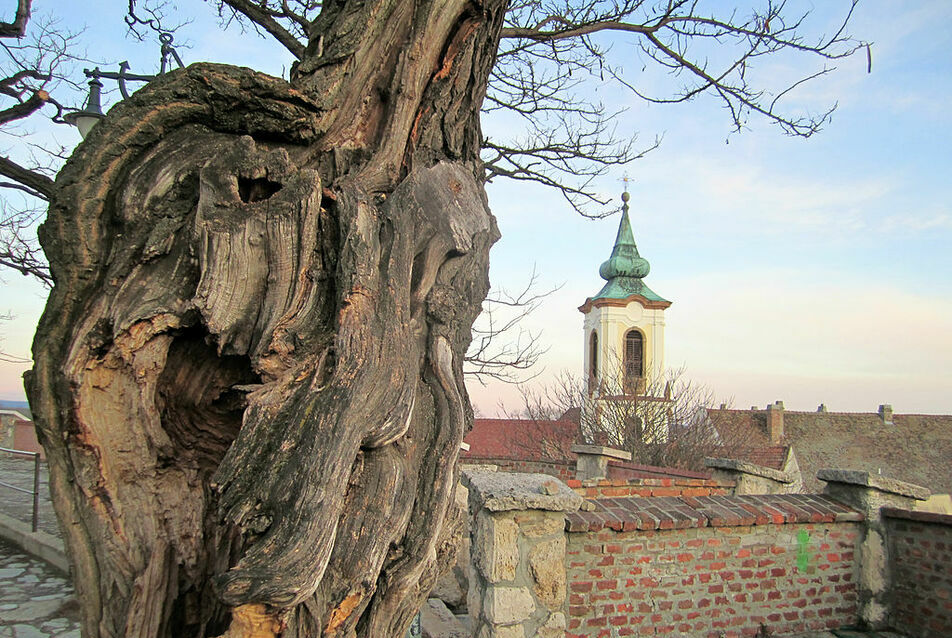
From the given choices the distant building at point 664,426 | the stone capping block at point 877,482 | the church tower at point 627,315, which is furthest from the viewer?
the church tower at point 627,315

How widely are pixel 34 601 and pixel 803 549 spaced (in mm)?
7167

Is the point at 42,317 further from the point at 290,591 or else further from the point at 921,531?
the point at 921,531

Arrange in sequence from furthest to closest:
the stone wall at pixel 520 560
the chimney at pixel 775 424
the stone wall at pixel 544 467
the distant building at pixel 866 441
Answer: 1. the chimney at pixel 775 424
2. the distant building at pixel 866 441
3. the stone wall at pixel 544 467
4. the stone wall at pixel 520 560

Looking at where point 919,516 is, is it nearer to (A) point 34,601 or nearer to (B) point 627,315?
(A) point 34,601

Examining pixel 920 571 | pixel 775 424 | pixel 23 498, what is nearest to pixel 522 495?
pixel 920 571

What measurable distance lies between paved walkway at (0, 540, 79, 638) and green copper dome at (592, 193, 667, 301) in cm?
3439

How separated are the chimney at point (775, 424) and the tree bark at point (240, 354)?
34806mm

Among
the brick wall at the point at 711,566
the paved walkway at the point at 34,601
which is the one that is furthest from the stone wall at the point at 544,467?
the paved walkway at the point at 34,601

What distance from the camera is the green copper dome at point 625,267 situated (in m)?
39.4

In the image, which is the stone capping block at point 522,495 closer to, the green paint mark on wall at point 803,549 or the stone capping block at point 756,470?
the green paint mark on wall at point 803,549

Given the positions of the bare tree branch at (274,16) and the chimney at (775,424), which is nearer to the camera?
the bare tree branch at (274,16)

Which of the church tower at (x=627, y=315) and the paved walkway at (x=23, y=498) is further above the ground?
A: the church tower at (x=627, y=315)

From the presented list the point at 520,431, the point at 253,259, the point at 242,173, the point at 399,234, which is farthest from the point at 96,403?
the point at 520,431

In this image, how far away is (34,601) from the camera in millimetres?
5898
